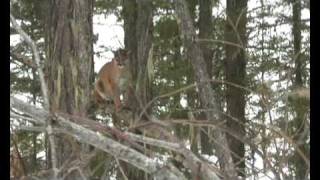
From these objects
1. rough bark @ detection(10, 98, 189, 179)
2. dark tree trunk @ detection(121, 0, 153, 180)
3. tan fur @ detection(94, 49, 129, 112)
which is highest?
dark tree trunk @ detection(121, 0, 153, 180)

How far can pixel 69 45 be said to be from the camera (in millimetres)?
5773

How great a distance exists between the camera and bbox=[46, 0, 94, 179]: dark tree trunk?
5.64m

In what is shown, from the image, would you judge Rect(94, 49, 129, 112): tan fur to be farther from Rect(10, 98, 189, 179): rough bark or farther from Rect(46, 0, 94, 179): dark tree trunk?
Rect(10, 98, 189, 179): rough bark

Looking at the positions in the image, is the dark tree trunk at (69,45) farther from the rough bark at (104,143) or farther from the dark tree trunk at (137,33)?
the rough bark at (104,143)

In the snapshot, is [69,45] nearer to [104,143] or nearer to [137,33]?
[104,143]

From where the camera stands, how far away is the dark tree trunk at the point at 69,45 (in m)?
5.64

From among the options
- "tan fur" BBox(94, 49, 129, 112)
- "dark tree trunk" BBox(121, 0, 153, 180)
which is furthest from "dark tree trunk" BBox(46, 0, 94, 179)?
"dark tree trunk" BBox(121, 0, 153, 180)

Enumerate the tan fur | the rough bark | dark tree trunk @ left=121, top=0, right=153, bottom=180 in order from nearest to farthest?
the rough bark < the tan fur < dark tree trunk @ left=121, top=0, right=153, bottom=180

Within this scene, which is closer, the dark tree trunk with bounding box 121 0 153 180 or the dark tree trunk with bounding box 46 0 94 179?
the dark tree trunk with bounding box 46 0 94 179

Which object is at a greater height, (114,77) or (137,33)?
(137,33)

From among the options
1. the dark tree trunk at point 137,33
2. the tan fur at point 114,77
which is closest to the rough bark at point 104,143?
the tan fur at point 114,77

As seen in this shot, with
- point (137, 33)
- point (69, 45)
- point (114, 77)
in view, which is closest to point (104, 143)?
point (114, 77)
